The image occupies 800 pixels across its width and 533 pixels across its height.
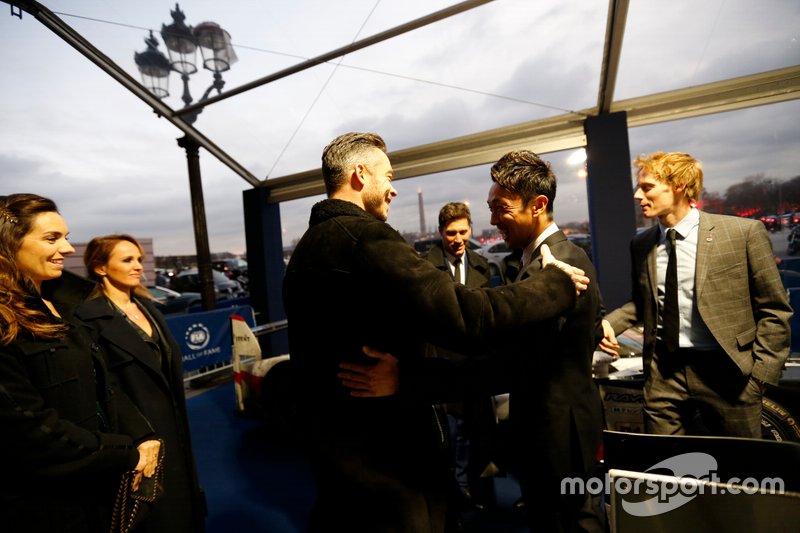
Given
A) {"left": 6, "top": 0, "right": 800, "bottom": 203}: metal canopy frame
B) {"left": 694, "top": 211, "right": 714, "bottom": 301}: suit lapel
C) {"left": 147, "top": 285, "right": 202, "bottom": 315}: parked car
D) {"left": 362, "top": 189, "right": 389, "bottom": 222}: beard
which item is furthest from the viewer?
{"left": 147, "top": 285, "right": 202, "bottom": 315}: parked car

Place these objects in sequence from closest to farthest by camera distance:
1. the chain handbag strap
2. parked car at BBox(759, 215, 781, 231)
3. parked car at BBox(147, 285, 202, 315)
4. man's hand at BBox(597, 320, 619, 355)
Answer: the chain handbag strap < man's hand at BBox(597, 320, 619, 355) < parked car at BBox(759, 215, 781, 231) < parked car at BBox(147, 285, 202, 315)

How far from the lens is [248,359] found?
3988mm

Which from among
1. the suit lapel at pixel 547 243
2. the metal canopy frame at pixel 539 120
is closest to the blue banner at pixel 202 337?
the metal canopy frame at pixel 539 120

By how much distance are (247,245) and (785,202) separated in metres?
8.20

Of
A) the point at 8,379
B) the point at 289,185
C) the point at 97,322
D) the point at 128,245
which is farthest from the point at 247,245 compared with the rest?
the point at 8,379

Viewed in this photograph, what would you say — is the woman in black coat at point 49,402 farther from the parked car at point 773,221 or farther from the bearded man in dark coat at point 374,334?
the parked car at point 773,221

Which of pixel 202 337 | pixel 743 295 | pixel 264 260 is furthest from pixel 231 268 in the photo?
pixel 743 295

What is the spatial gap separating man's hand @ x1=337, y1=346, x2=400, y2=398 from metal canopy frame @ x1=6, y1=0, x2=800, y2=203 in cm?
388

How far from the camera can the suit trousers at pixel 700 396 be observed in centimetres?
183

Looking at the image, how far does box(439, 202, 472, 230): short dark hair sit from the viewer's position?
333 centimetres

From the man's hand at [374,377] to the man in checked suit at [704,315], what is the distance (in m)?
1.42

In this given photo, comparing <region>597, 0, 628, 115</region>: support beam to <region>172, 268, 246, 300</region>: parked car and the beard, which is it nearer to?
the beard

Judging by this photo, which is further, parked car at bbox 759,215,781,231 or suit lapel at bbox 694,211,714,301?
parked car at bbox 759,215,781,231

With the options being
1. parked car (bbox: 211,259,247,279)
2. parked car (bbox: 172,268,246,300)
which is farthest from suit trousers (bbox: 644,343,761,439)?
parked car (bbox: 211,259,247,279)
